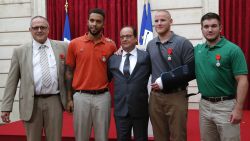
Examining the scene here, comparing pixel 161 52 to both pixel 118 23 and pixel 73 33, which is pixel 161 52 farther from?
pixel 73 33

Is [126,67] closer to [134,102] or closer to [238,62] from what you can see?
[134,102]

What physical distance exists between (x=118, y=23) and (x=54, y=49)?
351 centimetres

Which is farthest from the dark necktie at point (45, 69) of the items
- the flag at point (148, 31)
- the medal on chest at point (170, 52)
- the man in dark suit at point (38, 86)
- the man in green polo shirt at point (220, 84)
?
the flag at point (148, 31)

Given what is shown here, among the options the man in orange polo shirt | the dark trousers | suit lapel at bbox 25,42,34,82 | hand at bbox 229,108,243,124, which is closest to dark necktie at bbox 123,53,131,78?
the man in orange polo shirt

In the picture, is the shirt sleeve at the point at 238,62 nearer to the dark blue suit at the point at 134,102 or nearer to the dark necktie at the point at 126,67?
the dark blue suit at the point at 134,102

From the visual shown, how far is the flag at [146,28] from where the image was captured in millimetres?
5973

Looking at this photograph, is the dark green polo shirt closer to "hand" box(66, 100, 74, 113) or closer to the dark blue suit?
the dark blue suit

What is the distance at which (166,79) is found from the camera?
9.27ft

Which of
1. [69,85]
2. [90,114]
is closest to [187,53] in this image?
[90,114]

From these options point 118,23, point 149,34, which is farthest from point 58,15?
point 149,34

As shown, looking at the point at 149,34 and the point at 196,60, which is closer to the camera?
the point at 196,60

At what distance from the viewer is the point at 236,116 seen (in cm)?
258

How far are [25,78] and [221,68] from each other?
1.70 metres

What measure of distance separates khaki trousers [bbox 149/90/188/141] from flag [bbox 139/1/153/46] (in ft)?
10.0
